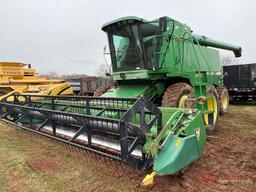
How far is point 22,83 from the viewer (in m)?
10.0

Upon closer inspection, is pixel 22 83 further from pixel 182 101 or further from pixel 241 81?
pixel 241 81

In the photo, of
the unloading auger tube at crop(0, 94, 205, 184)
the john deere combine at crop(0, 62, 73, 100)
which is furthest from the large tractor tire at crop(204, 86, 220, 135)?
the john deere combine at crop(0, 62, 73, 100)

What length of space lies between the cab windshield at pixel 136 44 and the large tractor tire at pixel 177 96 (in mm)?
718

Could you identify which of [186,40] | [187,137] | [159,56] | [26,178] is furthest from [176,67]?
[26,178]

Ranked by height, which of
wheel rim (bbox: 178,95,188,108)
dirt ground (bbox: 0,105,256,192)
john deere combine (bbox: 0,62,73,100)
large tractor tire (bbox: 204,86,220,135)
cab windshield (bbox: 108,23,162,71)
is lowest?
dirt ground (bbox: 0,105,256,192)

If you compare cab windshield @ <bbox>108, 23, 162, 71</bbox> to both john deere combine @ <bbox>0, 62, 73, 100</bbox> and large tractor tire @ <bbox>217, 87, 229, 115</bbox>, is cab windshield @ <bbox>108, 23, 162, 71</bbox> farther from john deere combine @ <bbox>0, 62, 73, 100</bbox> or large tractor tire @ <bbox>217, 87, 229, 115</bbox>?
large tractor tire @ <bbox>217, 87, 229, 115</bbox>

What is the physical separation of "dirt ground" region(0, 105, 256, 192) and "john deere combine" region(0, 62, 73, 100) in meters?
4.25

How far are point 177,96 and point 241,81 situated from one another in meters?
9.48

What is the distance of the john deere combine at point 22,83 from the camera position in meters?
9.07

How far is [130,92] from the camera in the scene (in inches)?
229

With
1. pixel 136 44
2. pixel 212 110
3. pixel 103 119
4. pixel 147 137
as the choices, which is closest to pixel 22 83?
pixel 136 44

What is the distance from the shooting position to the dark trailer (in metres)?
12.8

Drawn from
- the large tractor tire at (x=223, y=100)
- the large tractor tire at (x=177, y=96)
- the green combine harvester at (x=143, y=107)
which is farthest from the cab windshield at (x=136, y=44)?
the large tractor tire at (x=223, y=100)

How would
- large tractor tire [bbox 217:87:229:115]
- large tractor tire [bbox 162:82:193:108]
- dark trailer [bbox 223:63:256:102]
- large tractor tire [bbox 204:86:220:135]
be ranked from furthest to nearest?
1. dark trailer [bbox 223:63:256:102]
2. large tractor tire [bbox 217:87:229:115]
3. large tractor tire [bbox 204:86:220:135]
4. large tractor tire [bbox 162:82:193:108]
